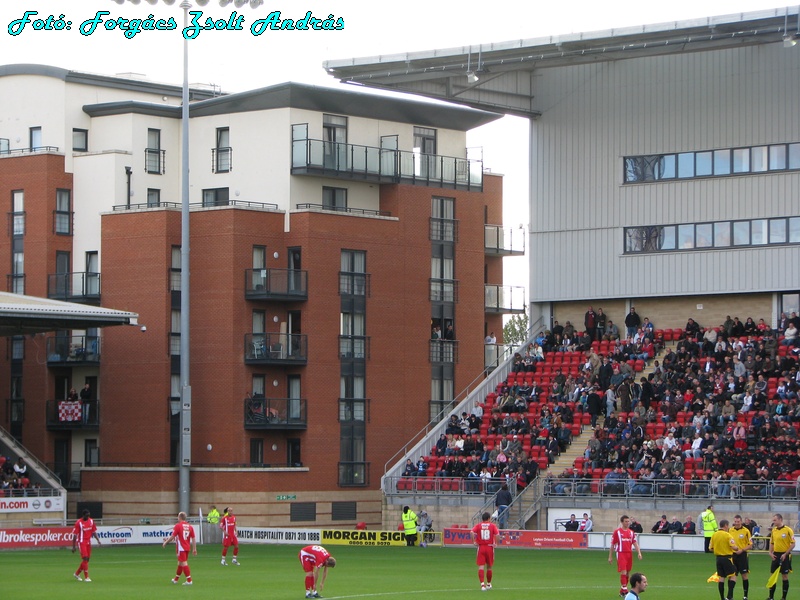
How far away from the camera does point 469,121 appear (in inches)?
2835

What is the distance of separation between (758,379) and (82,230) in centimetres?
2858

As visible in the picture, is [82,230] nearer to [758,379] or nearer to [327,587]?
[758,379]

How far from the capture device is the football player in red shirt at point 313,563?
31.5 metres

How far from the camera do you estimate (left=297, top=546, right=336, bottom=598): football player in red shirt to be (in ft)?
103

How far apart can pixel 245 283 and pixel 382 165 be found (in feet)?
27.5

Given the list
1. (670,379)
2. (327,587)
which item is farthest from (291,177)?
(327,587)

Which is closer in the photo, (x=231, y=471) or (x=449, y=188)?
(x=231, y=471)

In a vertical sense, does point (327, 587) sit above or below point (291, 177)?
below

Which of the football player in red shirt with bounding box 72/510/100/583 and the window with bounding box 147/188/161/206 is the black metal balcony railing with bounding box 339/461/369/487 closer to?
the window with bounding box 147/188/161/206

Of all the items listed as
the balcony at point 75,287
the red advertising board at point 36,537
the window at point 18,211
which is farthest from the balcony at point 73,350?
the red advertising board at point 36,537

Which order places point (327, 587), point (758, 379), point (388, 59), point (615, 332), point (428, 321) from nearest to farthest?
point (327, 587)
point (758, 379)
point (388, 59)
point (615, 332)
point (428, 321)

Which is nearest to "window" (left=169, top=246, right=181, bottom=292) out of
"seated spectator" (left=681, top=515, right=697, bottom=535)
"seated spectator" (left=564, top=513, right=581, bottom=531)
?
"seated spectator" (left=564, top=513, right=581, bottom=531)

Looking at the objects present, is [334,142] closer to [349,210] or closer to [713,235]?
[349,210]

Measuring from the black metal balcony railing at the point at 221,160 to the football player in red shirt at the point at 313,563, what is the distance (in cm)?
3613
